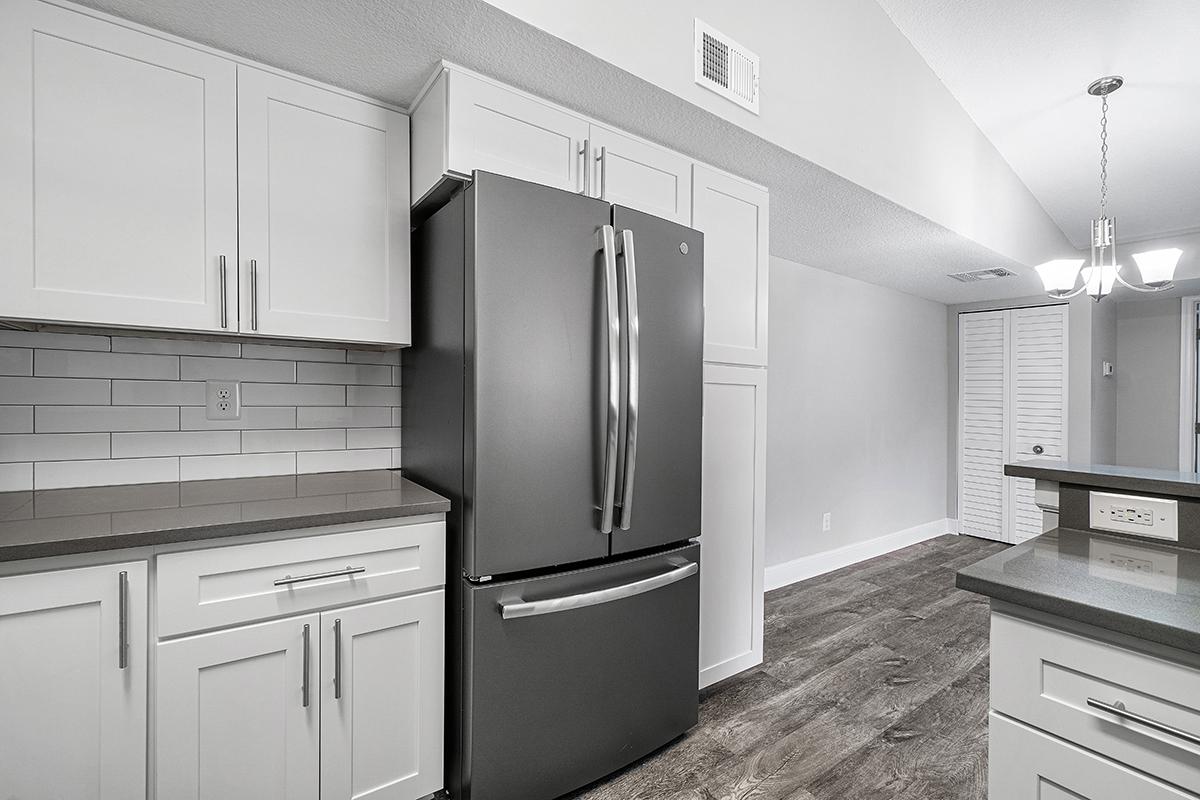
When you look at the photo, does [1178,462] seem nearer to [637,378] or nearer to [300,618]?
[637,378]

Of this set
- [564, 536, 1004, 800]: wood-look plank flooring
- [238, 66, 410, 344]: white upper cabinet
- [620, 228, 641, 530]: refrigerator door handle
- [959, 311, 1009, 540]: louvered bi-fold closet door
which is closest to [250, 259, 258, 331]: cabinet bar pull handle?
[238, 66, 410, 344]: white upper cabinet

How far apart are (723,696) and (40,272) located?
8.73 feet

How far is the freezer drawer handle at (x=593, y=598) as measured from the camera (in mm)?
1619

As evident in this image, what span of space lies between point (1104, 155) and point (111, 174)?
5132 millimetres

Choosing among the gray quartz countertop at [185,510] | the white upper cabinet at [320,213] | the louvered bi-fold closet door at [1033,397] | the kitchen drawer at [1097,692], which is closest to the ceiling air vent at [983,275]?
the louvered bi-fold closet door at [1033,397]

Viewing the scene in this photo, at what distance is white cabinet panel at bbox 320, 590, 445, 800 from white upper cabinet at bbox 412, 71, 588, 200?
4.26 feet

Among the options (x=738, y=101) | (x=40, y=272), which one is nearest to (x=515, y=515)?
(x=40, y=272)

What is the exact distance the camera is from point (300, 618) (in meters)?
1.50

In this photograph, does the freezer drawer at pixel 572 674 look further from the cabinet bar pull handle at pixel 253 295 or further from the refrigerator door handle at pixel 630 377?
the cabinet bar pull handle at pixel 253 295

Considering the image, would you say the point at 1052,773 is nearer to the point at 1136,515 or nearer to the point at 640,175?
the point at 1136,515

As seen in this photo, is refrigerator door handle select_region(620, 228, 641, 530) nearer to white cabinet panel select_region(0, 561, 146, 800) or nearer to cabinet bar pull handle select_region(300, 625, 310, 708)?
cabinet bar pull handle select_region(300, 625, 310, 708)

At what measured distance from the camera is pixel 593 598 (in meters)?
1.75

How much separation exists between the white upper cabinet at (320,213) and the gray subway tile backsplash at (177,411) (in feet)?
1.05

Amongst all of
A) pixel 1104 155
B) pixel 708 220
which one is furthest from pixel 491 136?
pixel 1104 155
